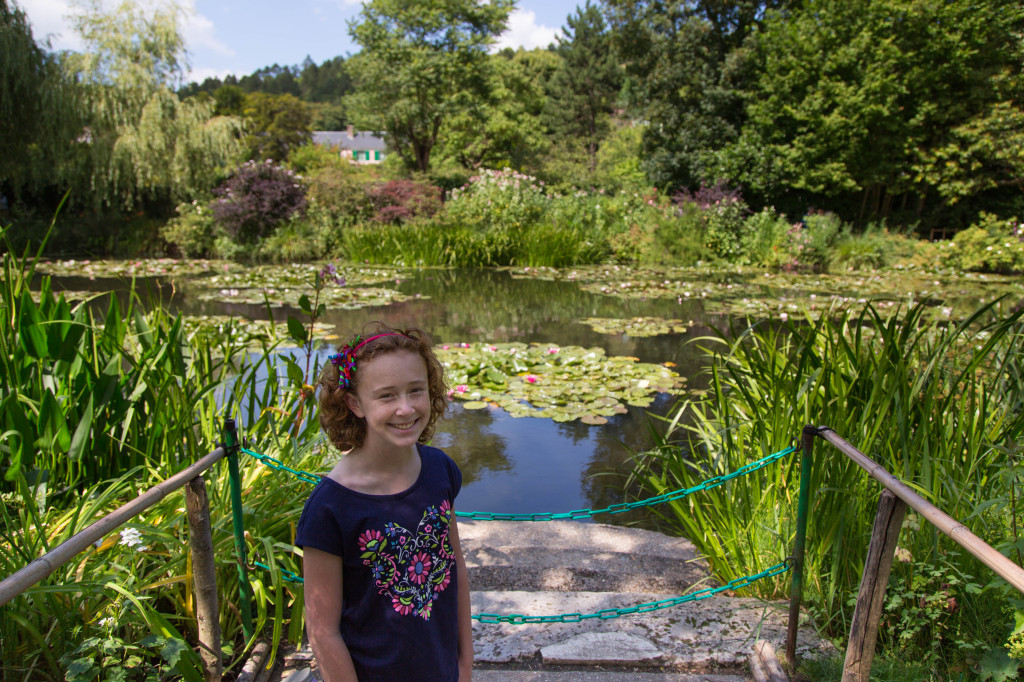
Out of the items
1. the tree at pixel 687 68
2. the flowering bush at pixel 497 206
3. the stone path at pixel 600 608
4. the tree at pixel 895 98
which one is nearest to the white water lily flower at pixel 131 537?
the stone path at pixel 600 608

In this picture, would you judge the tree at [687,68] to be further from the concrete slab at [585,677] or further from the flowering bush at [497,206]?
the concrete slab at [585,677]

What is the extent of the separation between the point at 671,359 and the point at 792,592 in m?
4.11

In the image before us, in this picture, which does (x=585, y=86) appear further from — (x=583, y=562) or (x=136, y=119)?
(x=583, y=562)

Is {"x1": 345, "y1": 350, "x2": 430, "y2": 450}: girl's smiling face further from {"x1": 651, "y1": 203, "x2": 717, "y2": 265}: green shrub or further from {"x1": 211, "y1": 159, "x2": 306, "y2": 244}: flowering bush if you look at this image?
{"x1": 211, "y1": 159, "x2": 306, "y2": 244}: flowering bush

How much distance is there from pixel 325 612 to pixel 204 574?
Result: 0.61 meters

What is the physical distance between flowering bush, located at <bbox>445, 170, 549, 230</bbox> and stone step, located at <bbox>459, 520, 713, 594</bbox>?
10.4 meters

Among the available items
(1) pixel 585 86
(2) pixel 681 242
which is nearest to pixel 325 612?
(2) pixel 681 242

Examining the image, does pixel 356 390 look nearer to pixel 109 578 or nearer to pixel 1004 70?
pixel 109 578

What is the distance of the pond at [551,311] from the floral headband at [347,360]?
1320 mm

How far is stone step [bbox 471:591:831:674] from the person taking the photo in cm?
184

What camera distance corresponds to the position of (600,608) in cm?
212

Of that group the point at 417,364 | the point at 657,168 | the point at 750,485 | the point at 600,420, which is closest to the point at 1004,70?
the point at 657,168

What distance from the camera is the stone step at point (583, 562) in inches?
94.3

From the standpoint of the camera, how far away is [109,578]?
1491 millimetres
